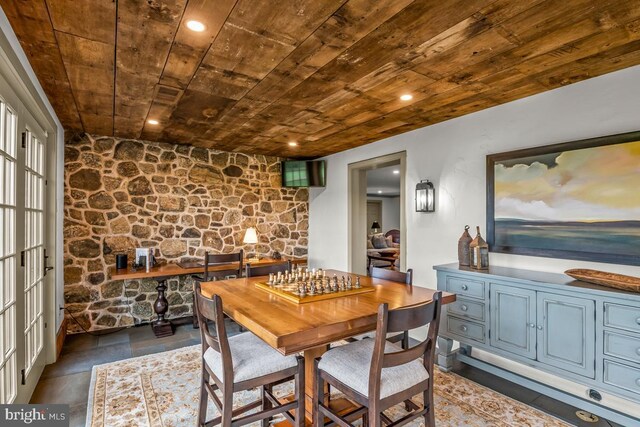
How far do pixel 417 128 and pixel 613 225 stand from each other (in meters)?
1.99

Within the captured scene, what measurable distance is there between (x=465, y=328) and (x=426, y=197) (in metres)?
1.37

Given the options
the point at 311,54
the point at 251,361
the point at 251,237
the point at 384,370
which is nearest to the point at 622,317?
the point at 384,370

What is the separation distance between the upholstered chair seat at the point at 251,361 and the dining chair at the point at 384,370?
0.70 ft

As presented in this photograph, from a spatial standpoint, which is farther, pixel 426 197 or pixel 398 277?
pixel 426 197

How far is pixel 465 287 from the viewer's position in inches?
111

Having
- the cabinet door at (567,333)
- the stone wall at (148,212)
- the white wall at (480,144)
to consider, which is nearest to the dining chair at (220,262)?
the stone wall at (148,212)

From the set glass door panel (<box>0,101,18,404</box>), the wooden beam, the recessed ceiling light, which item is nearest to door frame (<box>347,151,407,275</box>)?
the wooden beam

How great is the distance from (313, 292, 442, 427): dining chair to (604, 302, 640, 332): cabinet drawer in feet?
3.93

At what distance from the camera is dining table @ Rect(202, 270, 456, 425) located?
1.53 meters

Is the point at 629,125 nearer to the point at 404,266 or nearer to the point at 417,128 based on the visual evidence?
the point at 417,128

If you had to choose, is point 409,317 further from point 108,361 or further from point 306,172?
point 306,172

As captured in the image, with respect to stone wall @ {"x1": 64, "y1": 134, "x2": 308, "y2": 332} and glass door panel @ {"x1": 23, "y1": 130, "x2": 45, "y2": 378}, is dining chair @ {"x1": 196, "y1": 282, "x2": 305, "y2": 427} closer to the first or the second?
glass door panel @ {"x1": 23, "y1": 130, "x2": 45, "y2": 378}

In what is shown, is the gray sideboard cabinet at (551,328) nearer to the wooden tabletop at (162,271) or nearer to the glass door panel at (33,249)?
the wooden tabletop at (162,271)

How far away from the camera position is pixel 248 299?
6.86 feet
